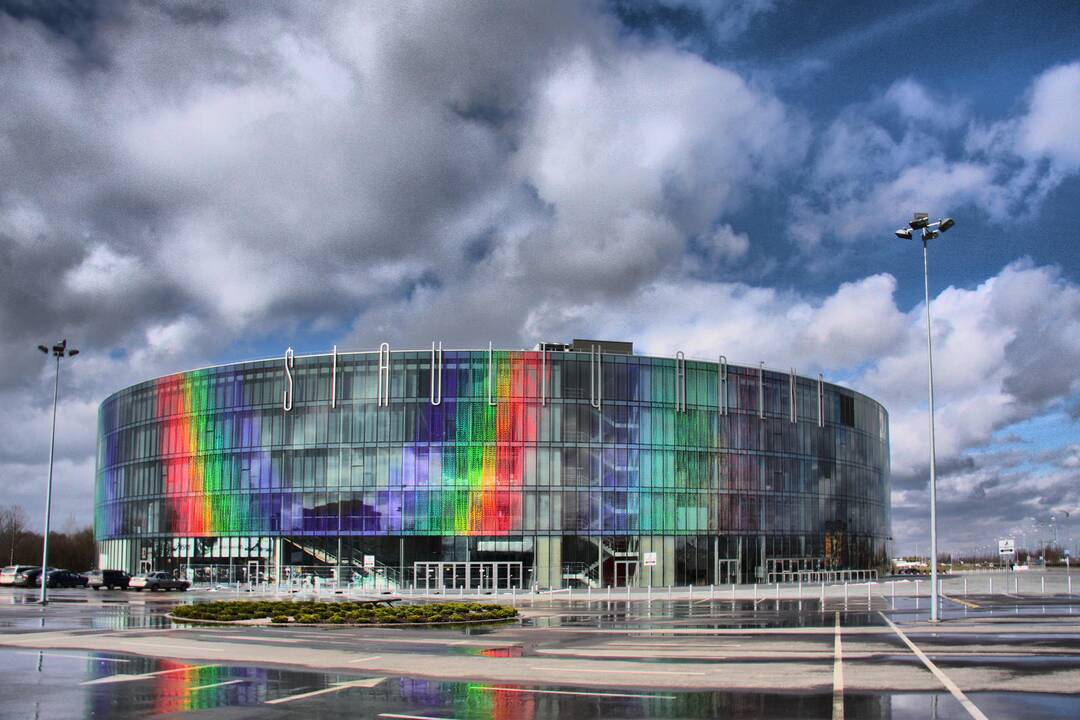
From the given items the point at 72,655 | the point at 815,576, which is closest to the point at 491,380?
the point at 815,576

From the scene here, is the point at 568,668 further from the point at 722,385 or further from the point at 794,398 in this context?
the point at 794,398

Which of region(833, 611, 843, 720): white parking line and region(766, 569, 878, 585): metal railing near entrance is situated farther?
region(766, 569, 878, 585): metal railing near entrance

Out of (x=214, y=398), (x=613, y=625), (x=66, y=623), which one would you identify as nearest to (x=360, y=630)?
(x=613, y=625)

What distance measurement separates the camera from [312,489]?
8381 cm

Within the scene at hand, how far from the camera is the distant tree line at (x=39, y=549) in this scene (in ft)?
439

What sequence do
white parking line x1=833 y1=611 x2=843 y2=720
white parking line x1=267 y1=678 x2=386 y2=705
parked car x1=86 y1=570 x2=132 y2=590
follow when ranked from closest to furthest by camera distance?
white parking line x1=833 y1=611 x2=843 y2=720, white parking line x1=267 y1=678 x2=386 y2=705, parked car x1=86 y1=570 x2=132 y2=590

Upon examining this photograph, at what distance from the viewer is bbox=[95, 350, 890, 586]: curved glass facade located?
8138 centimetres

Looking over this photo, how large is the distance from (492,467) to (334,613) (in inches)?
1749

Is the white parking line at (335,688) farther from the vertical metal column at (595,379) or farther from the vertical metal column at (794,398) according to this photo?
the vertical metal column at (794,398)

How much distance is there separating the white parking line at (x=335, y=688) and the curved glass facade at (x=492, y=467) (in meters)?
60.2

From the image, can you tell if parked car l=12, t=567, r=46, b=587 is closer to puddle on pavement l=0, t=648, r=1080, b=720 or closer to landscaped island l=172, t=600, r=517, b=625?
landscaped island l=172, t=600, r=517, b=625

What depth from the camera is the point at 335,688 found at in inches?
760

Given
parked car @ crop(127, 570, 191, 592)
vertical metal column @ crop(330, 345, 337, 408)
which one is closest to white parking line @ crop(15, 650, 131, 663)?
parked car @ crop(127, 570, 191, 592)

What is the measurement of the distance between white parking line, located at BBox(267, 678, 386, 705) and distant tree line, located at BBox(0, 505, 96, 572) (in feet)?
399
